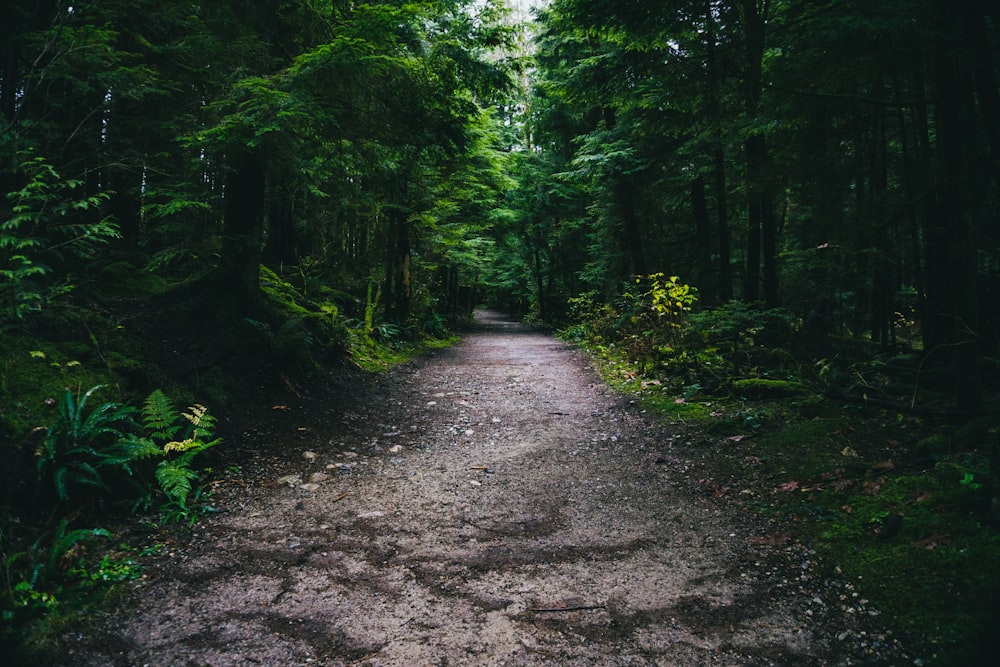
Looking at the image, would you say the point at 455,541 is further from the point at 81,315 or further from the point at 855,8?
the point at 855,8

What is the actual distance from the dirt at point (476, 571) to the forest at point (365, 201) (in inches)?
23.9

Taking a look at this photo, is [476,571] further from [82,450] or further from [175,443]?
[82,450]

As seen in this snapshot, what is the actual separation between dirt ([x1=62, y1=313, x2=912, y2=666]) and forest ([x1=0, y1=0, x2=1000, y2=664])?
0.61 m

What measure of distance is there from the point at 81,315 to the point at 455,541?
5.16 m

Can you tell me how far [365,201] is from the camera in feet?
32.7

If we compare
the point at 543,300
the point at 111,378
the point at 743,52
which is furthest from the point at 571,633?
the point at 543,300

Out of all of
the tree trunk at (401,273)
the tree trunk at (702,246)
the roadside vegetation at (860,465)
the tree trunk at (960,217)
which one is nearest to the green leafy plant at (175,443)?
the roadside vegetation at (860,465)

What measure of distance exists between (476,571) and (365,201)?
27.4ft

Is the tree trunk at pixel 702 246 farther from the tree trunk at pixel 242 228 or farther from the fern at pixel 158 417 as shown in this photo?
the fern at pixel 158 417

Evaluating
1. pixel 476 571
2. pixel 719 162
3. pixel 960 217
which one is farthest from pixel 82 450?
pixel 719 162

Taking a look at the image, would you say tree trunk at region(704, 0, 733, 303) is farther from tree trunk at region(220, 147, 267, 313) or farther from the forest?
tree trunk at region(220, 147, 267, 313)

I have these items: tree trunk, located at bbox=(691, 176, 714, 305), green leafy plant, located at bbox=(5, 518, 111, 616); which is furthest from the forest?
tree trunk, located at bbox=(691, 176, 714, 305)

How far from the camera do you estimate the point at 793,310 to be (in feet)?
27.9

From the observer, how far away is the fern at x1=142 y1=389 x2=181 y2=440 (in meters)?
4.64
